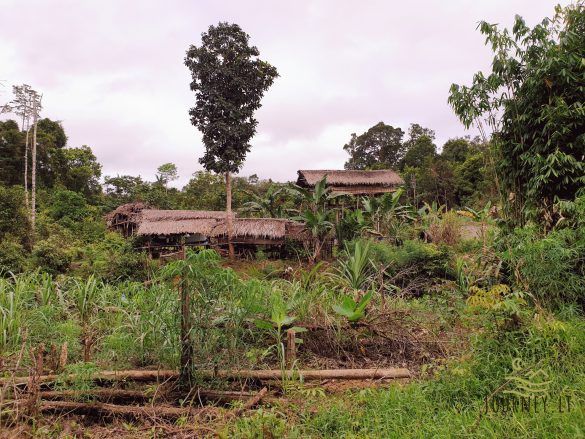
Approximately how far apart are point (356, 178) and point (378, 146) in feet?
63.6

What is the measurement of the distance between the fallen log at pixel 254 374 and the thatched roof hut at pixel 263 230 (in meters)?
12.5

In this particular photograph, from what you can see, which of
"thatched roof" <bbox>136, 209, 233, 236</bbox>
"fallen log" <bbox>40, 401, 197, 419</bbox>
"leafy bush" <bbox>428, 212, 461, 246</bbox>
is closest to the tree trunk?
"thatched roof" <bbox>136, 209, 233, 236</bbox>

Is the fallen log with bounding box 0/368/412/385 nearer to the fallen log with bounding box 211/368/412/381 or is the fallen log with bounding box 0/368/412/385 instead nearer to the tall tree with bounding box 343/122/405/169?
the fallen log with bounding box 211/368/412/381

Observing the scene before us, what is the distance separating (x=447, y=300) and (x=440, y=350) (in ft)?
10.9

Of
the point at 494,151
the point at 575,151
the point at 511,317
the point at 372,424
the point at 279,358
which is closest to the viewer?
the point at 372,424

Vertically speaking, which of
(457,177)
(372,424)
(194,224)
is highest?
(457,177)

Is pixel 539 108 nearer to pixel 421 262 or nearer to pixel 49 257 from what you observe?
pixel 421 262

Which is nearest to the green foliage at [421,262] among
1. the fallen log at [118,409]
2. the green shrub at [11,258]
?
the fallen log at [118,409]

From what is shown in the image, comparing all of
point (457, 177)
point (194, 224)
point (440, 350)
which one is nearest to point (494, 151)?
point (440, 350)

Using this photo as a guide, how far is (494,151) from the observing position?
23.2 feet

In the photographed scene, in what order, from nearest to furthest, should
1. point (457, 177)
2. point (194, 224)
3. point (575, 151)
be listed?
point (575, 151), point (194, 224), point (457, 177)

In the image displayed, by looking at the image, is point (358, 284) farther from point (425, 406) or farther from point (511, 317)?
point (425, 406)

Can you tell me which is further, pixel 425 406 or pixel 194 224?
pixel 194 224

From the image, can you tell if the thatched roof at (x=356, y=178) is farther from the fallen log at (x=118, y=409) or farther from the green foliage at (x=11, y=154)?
the green foliage at (x=11, y=154)
